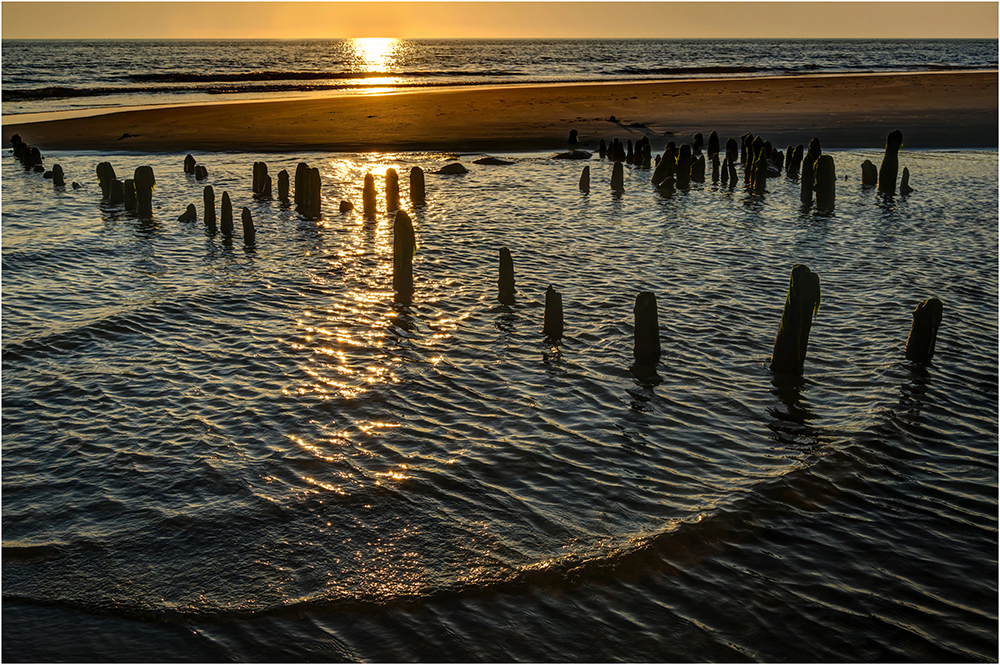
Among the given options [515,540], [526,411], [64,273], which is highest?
[64,273]

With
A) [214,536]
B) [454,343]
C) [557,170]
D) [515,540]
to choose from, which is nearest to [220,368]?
[454,343]

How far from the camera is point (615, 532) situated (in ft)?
24.0

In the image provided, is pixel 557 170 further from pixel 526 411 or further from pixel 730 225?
pixel 526 411

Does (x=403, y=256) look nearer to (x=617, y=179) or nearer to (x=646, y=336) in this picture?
(x=646, y=336)

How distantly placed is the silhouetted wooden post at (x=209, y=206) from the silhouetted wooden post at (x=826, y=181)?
16435mm

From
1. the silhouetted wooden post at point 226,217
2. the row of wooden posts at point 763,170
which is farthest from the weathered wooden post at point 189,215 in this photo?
the row of wooden posts at point 763,170

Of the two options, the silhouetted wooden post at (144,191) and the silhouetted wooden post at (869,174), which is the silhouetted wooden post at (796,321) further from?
the silhouetted wooden post at (144,191)

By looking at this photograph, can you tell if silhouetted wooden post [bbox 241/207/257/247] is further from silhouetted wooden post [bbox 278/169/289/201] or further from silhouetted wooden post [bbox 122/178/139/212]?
silhouetted wooden post [bbox 122/178/139/212]

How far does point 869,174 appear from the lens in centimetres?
2441

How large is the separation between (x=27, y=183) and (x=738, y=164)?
26316 millimetres

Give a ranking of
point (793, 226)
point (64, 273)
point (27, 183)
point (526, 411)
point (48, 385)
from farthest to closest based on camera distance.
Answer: point (27, 183), point (793, 226), point (64, 273), point (48, 385), point (526, 411)

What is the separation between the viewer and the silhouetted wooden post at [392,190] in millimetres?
22062

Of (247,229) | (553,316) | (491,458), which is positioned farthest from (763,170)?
(491,458)

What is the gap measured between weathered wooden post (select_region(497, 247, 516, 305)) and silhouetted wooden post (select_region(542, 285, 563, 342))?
1.72m
